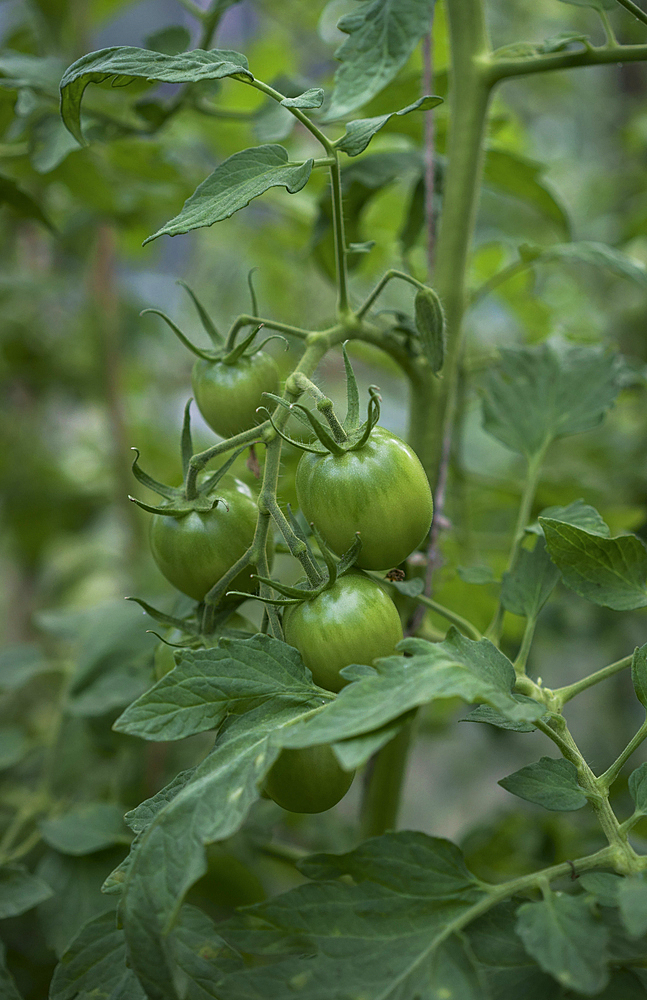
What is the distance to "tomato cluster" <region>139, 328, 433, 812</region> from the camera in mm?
440

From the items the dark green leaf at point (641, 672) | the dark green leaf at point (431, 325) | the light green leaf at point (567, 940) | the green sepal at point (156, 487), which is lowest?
the light green leaf at point (567, 940)

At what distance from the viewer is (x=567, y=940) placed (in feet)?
1.15

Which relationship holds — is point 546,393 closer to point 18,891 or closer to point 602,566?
point 602,566

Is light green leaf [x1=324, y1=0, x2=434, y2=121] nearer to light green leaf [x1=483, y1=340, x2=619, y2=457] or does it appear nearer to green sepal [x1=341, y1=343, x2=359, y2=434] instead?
green sepal [x1=341, y1=343, x2=359, y2=434]

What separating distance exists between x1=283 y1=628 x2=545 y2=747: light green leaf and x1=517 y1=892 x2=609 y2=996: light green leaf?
0.29ft

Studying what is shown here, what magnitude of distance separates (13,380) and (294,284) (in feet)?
1.85

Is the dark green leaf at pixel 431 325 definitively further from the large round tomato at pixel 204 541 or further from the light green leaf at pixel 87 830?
the light green leaf at pixel 87 830

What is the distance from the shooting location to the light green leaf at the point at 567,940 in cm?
33

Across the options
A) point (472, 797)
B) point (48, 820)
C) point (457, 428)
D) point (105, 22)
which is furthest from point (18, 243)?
point (472, 797)

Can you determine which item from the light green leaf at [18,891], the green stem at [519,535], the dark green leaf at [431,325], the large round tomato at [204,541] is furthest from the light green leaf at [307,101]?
the light green leaf at [18,891]

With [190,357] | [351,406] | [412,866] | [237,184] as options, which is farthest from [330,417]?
[190,357]

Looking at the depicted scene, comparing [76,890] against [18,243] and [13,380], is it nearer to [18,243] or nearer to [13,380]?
[13,380]

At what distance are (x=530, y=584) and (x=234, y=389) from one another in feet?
0.82

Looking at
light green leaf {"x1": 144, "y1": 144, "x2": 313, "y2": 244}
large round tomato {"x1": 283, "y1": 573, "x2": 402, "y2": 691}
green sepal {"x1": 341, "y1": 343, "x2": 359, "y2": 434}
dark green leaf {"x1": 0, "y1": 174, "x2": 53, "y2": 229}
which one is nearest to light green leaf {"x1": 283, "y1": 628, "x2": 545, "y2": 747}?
large round tomato {"x1": 283, "y1": 573, "x2": 402, "y2": 691}
